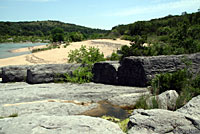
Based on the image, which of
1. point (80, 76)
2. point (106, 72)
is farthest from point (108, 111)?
point (80, 76)

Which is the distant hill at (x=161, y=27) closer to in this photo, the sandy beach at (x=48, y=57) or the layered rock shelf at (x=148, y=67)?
the sandy beach at (x=48, y=57)

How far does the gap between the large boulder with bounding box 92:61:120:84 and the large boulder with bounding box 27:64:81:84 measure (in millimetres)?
1153

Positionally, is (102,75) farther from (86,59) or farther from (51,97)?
(51,97)

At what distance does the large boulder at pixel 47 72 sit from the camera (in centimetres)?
917

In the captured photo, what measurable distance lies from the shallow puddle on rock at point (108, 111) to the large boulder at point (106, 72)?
203 centimetres

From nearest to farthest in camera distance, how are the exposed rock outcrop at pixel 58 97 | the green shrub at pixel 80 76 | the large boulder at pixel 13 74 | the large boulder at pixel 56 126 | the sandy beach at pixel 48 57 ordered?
the large boulder at pixel 56 126 < the exposed rock outcrop at pixel 58 97 < the green shrub at pixel 80 76 < the large boulder at pixel 13 74 < the sandy beach at pixel 48 57

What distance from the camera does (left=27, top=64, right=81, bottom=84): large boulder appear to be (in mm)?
9172

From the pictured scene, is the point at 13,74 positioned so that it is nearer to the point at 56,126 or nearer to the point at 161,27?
the point at 56,126

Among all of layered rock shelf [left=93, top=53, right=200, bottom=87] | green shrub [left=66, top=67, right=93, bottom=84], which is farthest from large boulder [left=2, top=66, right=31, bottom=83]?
layered rock shelf [left=93, top=53, right=200, bottom=87]

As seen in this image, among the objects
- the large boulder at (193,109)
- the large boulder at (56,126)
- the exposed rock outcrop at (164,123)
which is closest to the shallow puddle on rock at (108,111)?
the exposed rock outcrop at (164,123)

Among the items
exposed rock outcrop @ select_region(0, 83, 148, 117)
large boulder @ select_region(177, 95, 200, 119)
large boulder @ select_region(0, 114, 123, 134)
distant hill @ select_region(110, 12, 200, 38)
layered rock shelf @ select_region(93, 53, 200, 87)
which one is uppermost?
distant hill @ select_region(110, 12, 200, 38)

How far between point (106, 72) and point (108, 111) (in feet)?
9.29

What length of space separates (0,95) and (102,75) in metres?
4.27

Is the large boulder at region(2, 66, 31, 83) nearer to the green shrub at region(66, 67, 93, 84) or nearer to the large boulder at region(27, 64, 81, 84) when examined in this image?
the large boulder at region(27, 64, 81, 84)
